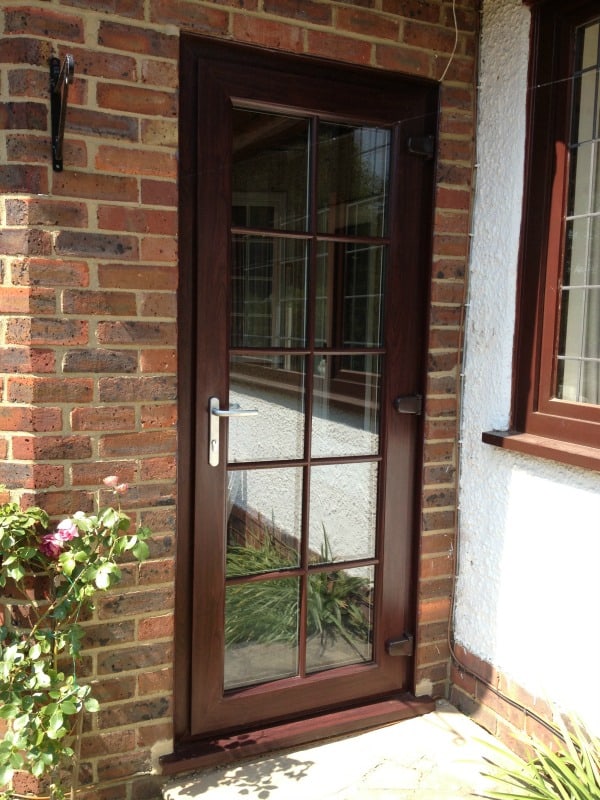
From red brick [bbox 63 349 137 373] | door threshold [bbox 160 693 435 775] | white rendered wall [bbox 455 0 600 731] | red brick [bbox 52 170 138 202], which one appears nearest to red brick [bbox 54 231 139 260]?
red brick [bbox 52 170 138 202]

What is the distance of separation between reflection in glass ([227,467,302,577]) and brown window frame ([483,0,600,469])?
2.57 ft

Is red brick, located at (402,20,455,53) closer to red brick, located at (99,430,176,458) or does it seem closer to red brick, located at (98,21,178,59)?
red brick, located at (98,21,178,59)

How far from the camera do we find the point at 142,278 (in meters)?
2.31

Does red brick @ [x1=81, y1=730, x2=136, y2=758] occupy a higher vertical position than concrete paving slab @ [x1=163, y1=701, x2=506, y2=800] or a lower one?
higher

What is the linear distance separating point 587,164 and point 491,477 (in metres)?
1.14

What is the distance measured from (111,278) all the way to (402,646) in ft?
5.79

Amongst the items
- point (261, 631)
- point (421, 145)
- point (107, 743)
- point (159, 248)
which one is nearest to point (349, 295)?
point (421, 145)

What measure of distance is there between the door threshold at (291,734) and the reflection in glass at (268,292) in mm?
1395

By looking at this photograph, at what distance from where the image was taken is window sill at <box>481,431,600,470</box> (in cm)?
231

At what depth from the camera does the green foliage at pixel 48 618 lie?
6.81ft

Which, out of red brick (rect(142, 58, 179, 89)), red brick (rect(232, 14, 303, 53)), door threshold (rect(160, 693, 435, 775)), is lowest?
door threshold (rect(160, 693, 435, 775))

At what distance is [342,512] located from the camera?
2.79m

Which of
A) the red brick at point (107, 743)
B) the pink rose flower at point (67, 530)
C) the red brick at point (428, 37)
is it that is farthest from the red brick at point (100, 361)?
the red brick at point (428, 37)

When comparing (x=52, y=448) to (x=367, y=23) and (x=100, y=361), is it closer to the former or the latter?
(x=100, y=361)
